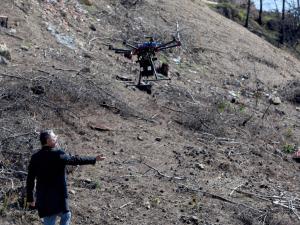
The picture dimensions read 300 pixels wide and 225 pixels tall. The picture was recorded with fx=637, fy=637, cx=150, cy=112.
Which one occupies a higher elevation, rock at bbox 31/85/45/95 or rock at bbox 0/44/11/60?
rock at bbox 0/44/11/60

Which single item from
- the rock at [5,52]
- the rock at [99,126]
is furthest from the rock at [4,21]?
the rock at [99,126]

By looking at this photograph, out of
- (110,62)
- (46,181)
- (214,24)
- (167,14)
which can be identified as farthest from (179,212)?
(214,24)

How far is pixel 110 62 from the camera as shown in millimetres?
13109

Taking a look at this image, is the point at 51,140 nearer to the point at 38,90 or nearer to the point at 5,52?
the point at 38,90

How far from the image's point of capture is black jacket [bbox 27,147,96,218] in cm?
568

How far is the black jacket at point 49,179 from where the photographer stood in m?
5.68

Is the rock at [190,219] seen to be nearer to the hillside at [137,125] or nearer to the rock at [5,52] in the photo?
the hillside at [137,125]

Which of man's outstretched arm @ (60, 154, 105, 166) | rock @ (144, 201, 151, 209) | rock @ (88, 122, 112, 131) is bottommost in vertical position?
rock @ (144, 201, 151, 209)

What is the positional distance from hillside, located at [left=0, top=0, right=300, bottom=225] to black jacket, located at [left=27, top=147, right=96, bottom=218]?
126 cm

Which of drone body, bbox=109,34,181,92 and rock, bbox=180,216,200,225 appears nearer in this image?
rock, bbox=180,216,200,225

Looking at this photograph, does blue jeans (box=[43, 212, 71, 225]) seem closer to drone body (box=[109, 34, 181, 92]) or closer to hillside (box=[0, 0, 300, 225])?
hillside (box=[0, 0, 300, 225])

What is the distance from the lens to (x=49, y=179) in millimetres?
5734

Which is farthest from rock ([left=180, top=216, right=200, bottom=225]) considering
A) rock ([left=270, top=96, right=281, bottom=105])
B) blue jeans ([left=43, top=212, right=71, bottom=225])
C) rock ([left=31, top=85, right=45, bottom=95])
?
rock ([left=270, top=96, right=281, bottom=105])

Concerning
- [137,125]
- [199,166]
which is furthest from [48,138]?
[137,125]
